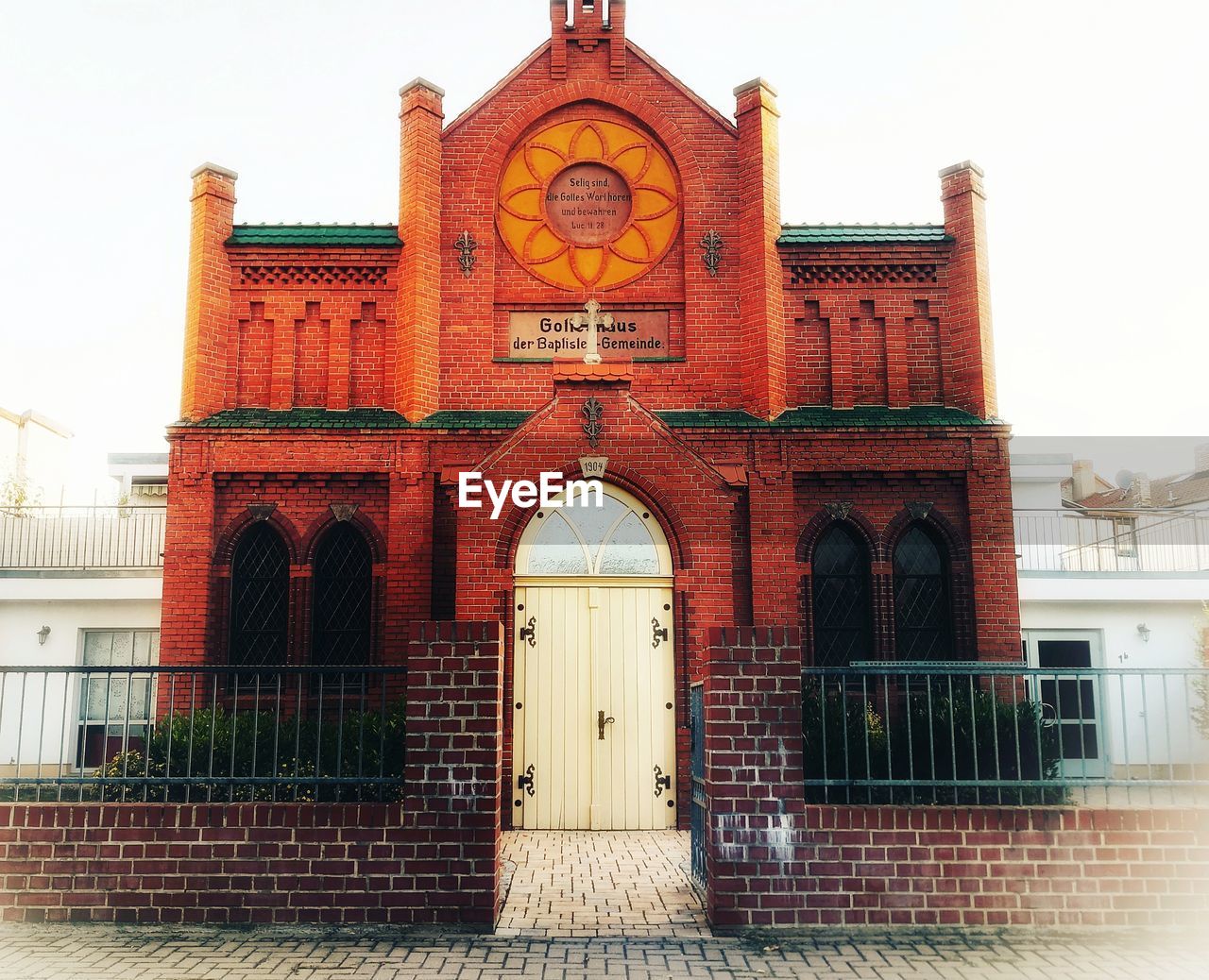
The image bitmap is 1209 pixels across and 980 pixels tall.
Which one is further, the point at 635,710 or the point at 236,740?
the point at 635,710

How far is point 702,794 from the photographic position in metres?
7.60

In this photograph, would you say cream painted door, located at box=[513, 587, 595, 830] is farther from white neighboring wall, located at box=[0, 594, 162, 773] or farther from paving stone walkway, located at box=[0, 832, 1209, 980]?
white neighboring wall, located at box=[0, 594, 162, 773]

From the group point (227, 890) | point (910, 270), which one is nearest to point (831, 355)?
point (910, 270)

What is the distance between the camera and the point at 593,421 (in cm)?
1095

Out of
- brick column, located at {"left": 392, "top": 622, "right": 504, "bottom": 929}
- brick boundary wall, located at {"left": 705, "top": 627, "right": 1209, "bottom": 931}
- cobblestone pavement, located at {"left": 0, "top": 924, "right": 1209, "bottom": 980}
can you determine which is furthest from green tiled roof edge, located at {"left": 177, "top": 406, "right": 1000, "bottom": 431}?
cobblestone pavement, located at {"left": 0, "top": 924, "right": 1209, "bottom": 980}

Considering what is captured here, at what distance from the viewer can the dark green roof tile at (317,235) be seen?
43.4 ft

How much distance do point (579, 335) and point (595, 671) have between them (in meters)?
4.60

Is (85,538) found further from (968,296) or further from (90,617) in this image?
(968,296)

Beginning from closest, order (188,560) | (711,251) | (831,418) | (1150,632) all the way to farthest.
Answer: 1. (188,560)
2. (831,418)
3. (711,251)
4. (1150,632)

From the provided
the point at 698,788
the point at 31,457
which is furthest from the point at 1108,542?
the point at 31,457

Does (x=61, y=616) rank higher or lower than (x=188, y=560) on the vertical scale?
lower

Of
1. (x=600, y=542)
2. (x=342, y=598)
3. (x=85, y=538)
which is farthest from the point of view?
(x=85, y=538)

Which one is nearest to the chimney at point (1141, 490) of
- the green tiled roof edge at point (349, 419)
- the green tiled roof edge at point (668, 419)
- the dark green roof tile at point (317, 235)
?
the green tiled roof edge at point (668, 419)

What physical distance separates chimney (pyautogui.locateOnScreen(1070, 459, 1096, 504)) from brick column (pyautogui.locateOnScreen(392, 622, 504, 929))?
29988 mm
